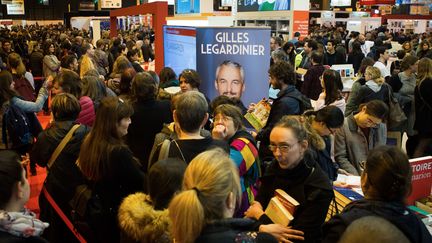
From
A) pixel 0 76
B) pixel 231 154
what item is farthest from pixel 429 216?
pixel 0 76

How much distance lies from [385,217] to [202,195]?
0.87 meters

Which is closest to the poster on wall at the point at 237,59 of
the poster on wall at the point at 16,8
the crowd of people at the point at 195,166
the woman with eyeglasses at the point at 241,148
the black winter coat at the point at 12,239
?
the crowd of people at the point at 195,166

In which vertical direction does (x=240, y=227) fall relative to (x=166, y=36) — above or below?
below

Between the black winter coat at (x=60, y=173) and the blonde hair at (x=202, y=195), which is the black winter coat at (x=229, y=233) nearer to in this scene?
the blonde hair at (x=202, y=195)

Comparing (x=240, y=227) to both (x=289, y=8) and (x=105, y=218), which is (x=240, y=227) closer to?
(x=105, y=218)

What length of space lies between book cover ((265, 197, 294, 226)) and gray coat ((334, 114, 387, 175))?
1672 mm

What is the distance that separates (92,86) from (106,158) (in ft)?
6.93

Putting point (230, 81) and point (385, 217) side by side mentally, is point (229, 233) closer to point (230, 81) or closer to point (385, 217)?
point (385, 217)

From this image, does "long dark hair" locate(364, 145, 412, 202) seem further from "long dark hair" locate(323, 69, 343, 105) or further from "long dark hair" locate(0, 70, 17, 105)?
"long dark hair" locate(0, 70, 17, 105)

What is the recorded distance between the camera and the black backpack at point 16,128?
4.39 metres

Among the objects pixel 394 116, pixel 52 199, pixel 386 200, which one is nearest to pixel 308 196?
pixel 386 200

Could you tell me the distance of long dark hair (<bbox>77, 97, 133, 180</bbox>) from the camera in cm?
268

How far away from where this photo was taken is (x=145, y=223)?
6.29 ft

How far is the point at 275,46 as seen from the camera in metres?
9.25
